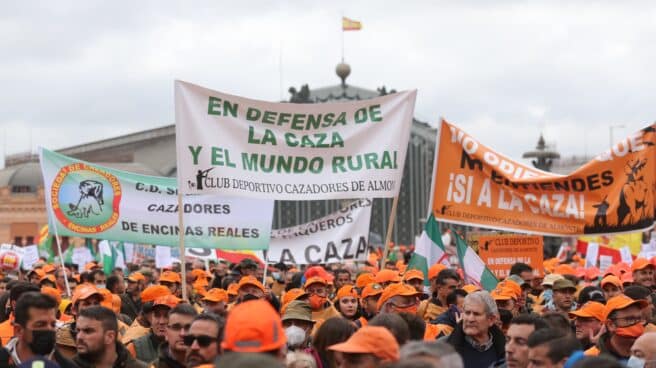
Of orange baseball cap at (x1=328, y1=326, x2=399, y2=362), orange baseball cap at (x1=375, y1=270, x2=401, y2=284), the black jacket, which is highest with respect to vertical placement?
orange baseball cap at (x1=375, y1=270, x2=401, y2=284)

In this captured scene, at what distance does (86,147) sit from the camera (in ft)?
179

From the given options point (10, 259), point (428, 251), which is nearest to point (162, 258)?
point (10, 259)

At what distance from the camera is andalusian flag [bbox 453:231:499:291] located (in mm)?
12875

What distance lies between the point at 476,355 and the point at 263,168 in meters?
4.93

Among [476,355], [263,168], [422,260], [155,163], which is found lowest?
[476,355]

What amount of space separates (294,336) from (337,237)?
838cm

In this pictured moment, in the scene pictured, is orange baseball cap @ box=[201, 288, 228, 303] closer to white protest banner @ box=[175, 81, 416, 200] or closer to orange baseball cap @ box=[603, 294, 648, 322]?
white protest banner @ box=[175, 81, 416, 200]

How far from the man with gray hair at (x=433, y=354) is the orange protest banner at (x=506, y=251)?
886 centimetres

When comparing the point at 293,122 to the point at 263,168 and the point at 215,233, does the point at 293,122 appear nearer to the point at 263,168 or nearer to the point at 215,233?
the point at 263,168

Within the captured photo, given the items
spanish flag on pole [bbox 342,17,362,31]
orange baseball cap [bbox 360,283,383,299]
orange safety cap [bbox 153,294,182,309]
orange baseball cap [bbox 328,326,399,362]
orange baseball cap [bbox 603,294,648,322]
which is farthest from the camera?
spanish flag on pole [bbox 342,17,362,31]

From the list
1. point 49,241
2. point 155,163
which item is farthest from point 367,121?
point 155,163

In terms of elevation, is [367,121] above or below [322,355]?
above

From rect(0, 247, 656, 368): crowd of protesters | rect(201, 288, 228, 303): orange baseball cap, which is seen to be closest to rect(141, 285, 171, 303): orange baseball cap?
rect(0, 247, 656, 368): crowd of protesters

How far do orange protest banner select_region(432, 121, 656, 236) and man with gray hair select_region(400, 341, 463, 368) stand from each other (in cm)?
784
